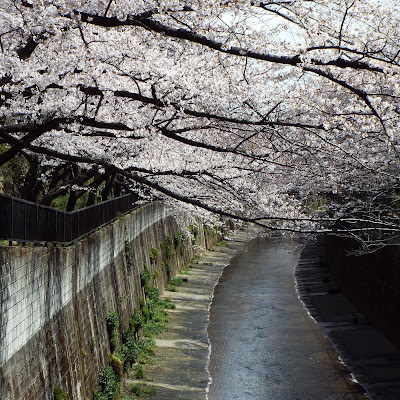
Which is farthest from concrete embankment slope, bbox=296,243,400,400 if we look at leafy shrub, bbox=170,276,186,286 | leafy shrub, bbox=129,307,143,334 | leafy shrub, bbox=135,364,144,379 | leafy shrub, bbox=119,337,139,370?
leafy shrub, bbox=129,307,143,334

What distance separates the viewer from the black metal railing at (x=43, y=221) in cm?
1169

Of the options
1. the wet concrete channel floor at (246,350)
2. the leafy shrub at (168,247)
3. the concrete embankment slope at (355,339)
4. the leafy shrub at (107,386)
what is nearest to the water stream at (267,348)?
the wet concrete channel floor at (246,350)

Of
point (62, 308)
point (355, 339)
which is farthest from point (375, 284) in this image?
point (62, 308)

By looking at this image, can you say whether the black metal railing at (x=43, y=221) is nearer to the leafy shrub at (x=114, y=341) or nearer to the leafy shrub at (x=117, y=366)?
the leafy shrub at (x=114, y=341)

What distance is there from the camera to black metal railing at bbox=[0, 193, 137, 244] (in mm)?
11688

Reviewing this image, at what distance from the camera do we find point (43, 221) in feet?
47.9

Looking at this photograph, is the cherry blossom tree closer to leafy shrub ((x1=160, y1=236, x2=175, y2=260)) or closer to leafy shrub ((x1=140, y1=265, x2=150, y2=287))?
leafy shrub ((x1=140, y1=265, x2=150, y2=287))

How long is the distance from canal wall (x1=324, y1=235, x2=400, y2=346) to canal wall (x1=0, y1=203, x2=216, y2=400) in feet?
37.8

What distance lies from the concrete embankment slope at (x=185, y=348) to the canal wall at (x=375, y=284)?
825cm

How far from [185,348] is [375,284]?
36.0 ft

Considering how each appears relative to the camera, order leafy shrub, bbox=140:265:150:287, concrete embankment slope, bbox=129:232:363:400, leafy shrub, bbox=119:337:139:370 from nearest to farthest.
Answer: concrete embankment slope, bbox=129:232:363:400 → leafy shrub, bbox=119:337:139:370 → leafy shrub, bbox=140:265:150:287

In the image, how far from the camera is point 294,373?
77.3 ft

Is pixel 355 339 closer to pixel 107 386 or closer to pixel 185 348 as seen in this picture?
pixel 185 348

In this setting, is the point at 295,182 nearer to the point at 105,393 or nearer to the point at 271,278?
the point at 105,393
